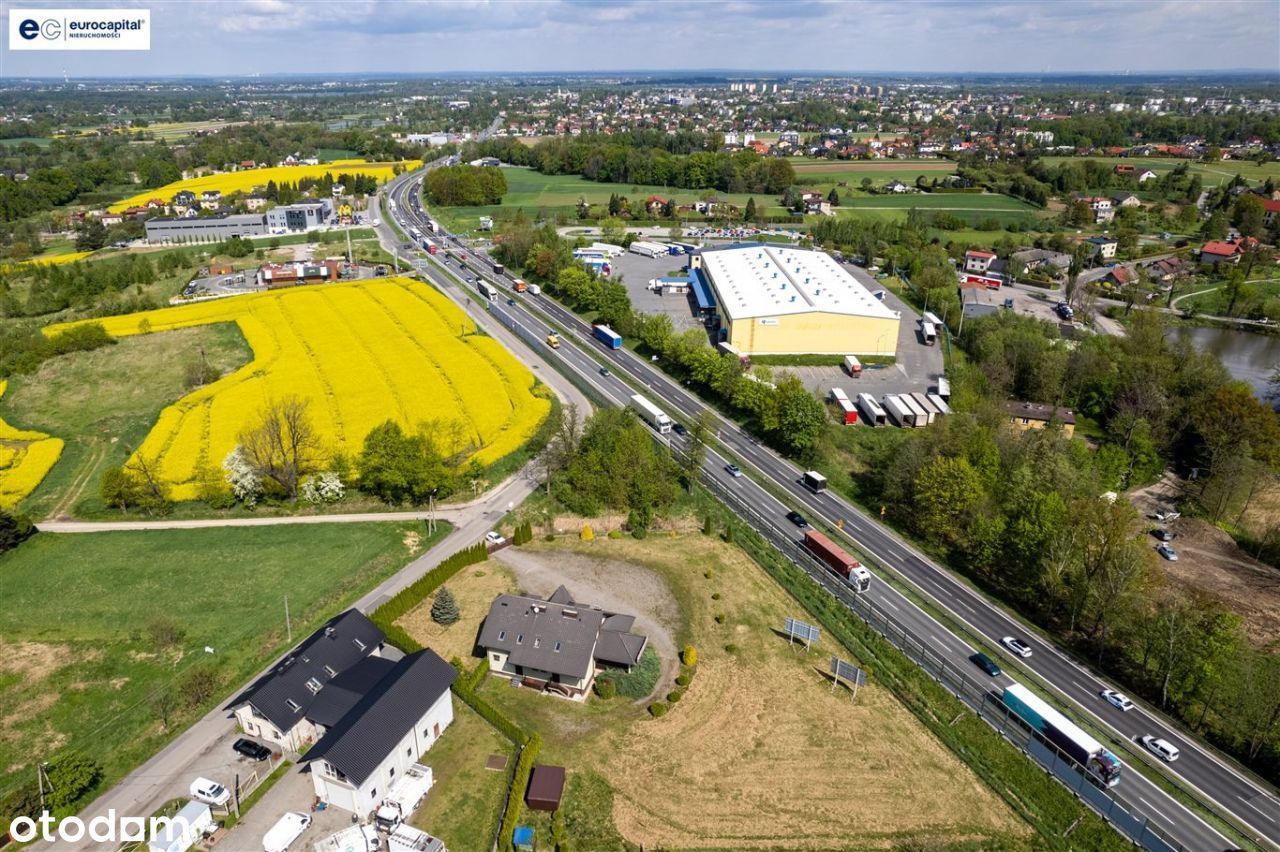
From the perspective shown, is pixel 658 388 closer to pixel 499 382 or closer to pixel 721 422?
pixel 721 422

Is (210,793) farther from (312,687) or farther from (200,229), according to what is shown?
(200,229)

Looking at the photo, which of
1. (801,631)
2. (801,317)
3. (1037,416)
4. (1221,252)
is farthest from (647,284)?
(1221,252)

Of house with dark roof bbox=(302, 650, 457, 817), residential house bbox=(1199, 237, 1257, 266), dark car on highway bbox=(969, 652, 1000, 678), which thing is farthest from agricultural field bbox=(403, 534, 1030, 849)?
residential house bbox=(1199, 237, 1257, 266)

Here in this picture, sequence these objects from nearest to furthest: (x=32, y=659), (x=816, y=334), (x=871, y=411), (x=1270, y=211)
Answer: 1. (x=32, y=659)
2. (x=871, y=411)
3. (x=816, y=334)
4. (x=1270, y=211)

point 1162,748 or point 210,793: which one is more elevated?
point 1162,748

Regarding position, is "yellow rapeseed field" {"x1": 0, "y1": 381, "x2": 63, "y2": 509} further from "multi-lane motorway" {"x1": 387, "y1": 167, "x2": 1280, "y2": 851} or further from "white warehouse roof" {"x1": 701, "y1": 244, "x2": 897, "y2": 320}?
"white warehouse roof" {"x1": 701, "y1": 244, "x2": 897, "y2": 320}

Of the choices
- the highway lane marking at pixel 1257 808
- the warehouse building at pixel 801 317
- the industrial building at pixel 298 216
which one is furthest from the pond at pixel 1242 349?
the industrial building at pixel 298 216

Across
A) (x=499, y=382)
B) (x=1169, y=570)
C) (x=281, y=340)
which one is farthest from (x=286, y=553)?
(x=1169, y=570)

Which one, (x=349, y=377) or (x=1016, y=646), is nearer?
(x=1016, y=646)
